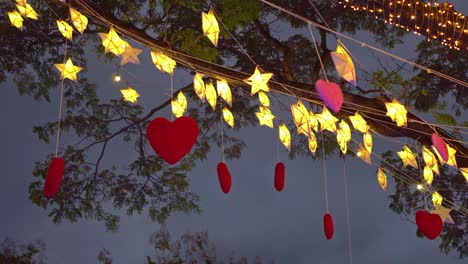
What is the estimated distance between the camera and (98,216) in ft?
20.8

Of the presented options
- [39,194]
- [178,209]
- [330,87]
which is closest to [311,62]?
[178,209]

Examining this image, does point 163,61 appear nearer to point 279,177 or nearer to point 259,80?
point 259,80

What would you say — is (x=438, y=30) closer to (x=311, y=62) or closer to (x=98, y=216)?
(x=311, y=62)

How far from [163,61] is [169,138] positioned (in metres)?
1.09

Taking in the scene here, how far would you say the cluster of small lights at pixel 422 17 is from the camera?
3.04m

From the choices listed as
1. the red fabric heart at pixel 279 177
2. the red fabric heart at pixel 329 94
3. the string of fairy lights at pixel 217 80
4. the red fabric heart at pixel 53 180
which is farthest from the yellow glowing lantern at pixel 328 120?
the red fabric heart at pixel 53 180

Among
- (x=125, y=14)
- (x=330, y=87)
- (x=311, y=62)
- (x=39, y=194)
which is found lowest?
(x=330, y=87)

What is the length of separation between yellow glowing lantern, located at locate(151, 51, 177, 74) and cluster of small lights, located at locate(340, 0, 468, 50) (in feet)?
3.12

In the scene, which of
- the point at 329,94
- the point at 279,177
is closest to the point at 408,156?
A: the point at 279,177

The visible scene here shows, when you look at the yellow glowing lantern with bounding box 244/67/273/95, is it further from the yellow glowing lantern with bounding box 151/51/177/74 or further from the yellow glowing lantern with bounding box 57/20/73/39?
the yellow glowing lantern with bounding box 57/20/73/39

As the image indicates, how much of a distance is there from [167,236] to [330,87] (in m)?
4.00

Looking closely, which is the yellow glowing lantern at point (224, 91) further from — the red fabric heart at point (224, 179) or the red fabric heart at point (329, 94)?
the red fabric heart at point (329, 94)

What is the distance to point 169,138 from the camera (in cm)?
215

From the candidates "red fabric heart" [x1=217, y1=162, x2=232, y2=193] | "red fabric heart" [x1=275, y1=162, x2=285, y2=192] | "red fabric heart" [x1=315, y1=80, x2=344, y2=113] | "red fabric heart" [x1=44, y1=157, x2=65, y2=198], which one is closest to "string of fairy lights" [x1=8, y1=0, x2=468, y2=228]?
"red fabric heart" [x1=315, y1=80, x2=344, y2=113]
